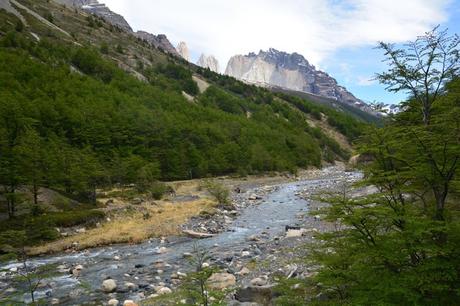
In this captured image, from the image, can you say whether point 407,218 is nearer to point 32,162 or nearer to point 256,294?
point 256,294

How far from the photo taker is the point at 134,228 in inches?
1179

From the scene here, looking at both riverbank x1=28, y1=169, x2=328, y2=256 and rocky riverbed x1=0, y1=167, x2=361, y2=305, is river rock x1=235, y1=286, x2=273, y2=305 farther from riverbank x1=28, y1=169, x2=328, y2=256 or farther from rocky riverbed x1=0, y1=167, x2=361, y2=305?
riverbank x1=28, y1=169, x2=328, y2=256

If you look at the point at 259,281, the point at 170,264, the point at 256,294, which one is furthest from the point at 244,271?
the point at 170,264

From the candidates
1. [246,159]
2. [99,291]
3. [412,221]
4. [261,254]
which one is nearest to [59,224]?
[99,291]

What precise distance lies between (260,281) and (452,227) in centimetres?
874

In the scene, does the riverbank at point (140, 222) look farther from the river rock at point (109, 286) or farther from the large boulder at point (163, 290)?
the large boulder at point (163, 290)

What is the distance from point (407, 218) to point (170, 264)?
49.1ft

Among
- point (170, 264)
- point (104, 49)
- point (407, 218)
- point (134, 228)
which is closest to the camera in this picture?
point (407, 218)

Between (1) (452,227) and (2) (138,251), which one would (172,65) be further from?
(1) (452,227)

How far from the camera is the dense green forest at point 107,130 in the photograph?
39000 millimetres

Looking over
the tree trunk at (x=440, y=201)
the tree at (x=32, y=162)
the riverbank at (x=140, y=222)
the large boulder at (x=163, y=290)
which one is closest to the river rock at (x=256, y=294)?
the large boulder at (x=163, y=290)

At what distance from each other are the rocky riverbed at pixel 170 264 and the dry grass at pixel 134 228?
1.24 meters

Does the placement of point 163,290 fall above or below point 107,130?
below

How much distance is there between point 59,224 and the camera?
30.0 m
